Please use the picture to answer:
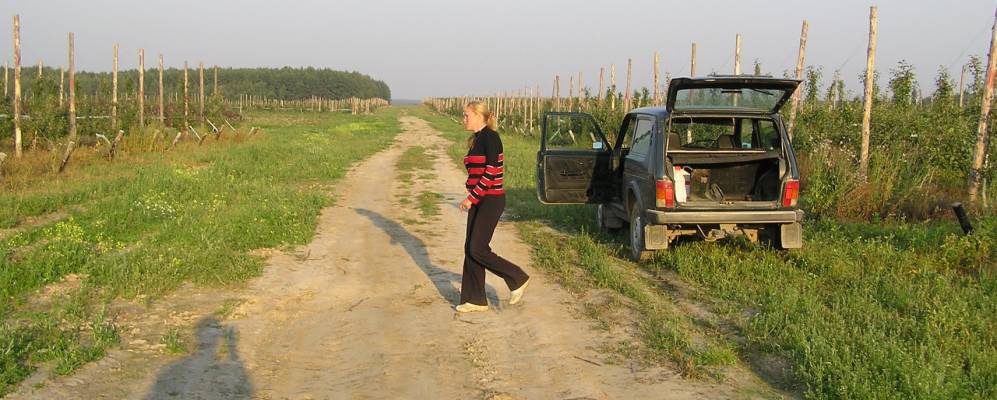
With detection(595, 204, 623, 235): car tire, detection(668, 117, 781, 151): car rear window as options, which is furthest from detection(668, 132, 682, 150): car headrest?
detection(595, 204, 623, 235): car tire

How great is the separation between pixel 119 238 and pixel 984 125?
33.2ft

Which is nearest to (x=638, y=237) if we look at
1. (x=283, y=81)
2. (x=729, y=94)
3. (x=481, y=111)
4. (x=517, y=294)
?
(x=729, y=94)

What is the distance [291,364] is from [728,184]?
578cm

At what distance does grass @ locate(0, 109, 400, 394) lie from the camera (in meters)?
5.30

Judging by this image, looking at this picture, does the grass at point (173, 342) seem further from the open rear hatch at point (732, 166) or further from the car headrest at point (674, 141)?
the car headrest at point (674, 141)

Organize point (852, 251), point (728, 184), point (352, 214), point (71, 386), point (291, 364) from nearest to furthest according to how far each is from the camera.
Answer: point (71, 386) → point (291, 364) → point (852, 251) → point (728, 184) → point (352, 214)

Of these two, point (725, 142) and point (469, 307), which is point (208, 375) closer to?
point (469, 307)

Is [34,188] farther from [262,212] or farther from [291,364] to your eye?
[291,364]

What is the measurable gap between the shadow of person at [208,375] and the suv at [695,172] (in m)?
4.25

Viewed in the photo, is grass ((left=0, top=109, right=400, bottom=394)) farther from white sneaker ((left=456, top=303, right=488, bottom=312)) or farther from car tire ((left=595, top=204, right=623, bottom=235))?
car tire ((left=595, top=204, right=623, bottom=235))

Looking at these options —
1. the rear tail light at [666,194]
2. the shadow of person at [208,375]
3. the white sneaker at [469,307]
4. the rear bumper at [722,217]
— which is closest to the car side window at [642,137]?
the rear tail light at [666,194]

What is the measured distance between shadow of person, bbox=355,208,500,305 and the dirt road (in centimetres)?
3

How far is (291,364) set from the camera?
5.03 metres

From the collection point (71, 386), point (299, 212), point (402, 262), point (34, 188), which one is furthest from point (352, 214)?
point (71, 386)
